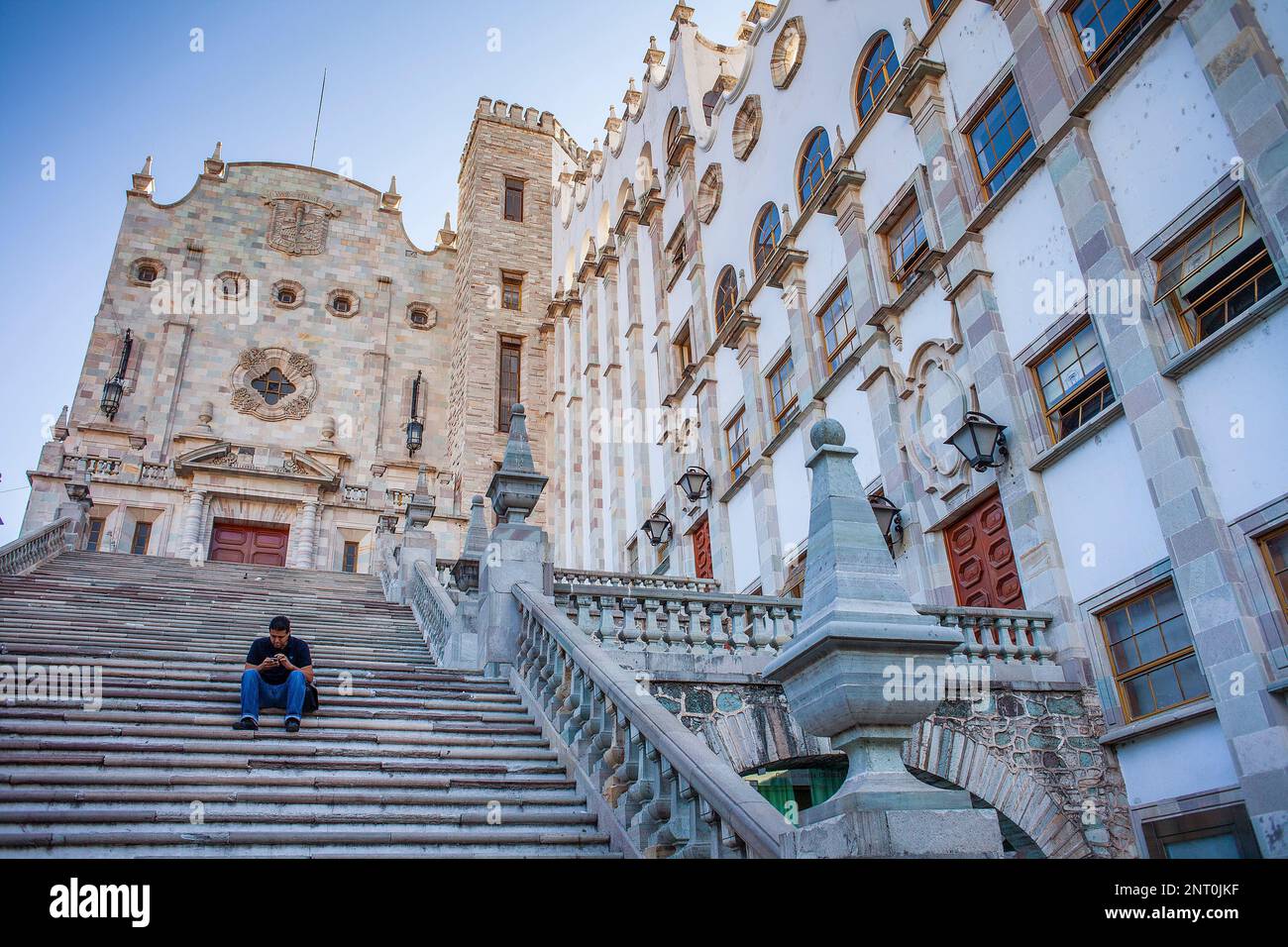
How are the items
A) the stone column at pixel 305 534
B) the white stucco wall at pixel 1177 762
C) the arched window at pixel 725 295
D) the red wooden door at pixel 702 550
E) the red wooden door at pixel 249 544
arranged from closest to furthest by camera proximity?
the white stucco wall at pixel 1177 762
the red wooden door at pixel 702 550
the arched window at pixel 725 295
the red wooden door at pixel 249 544
the stone column at pixel 305 534

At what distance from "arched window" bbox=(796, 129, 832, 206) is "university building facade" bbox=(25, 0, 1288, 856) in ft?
0.43

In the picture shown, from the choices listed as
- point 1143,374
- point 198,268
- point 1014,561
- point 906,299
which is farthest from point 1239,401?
point 198,268

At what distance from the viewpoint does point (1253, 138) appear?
9625 millimetres

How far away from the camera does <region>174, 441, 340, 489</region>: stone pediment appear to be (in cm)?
2739

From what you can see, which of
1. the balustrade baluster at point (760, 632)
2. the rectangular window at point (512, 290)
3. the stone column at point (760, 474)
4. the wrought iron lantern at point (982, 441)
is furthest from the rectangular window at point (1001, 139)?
the rectangular window at point (512, 290)

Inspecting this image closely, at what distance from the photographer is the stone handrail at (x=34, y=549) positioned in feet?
52.0

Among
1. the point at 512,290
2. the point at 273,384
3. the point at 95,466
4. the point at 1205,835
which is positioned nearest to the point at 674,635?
the point at 1205,835

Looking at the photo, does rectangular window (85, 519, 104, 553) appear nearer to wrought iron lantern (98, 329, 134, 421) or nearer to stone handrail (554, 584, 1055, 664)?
wrought iron lantern (98, 329, 134, 421)

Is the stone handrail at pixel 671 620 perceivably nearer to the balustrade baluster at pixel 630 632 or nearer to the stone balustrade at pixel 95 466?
the balustrade baluster at pixel 630 632

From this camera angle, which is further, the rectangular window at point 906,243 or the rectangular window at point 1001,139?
the rectangular window at point 906,243

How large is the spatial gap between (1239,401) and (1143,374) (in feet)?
3.82

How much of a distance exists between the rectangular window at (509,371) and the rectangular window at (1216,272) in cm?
2464

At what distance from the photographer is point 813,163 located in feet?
62.9

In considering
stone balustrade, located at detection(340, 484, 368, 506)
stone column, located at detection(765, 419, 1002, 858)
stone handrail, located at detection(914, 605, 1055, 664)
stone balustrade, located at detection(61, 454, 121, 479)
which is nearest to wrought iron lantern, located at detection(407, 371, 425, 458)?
stone balustrade, located at detection(340, 484, 368, 506)
